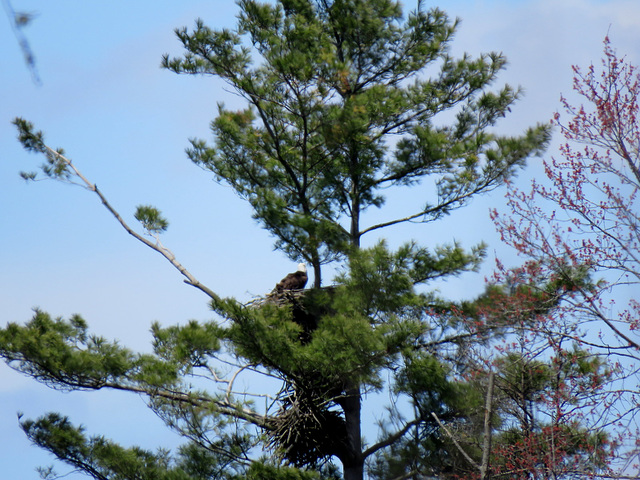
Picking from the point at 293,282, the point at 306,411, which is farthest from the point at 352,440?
the point at 293,282

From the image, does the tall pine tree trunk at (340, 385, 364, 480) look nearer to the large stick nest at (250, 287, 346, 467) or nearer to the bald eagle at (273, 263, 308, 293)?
the large stick nest at (250, 287, 346, 467)

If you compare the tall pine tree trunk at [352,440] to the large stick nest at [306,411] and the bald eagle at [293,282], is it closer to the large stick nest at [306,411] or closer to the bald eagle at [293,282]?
the large stick nest at [306,411]

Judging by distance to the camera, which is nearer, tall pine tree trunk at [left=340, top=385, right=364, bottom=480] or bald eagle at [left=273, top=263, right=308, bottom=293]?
tall pine tree trunk at [left=340, top=385, right=364, bottom=480]

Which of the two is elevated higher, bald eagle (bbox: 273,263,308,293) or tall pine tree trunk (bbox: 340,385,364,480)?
bald eagle (bbox: 273,263,308,293)

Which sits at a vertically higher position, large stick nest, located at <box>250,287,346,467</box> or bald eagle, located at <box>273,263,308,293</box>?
bald eagle, located at <box>273,263,308,293</box>

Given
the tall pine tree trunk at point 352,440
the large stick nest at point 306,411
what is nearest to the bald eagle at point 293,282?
the large stick nest at point 306,411

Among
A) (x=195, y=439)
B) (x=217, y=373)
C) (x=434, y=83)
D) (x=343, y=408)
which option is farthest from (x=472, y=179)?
(x=195, y=439)

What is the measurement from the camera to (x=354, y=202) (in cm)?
1158

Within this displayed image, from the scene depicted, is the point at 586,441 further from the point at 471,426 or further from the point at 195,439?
the point at 195,439

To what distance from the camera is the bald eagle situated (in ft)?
34.8

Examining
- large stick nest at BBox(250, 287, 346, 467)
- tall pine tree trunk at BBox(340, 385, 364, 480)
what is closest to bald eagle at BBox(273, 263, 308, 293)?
large stick nest at BBox(250, 287, 346, 467)

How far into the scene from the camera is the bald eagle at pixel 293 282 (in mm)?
10617

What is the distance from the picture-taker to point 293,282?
10688mm

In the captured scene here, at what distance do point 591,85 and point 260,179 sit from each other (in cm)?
519
